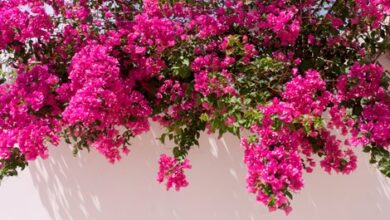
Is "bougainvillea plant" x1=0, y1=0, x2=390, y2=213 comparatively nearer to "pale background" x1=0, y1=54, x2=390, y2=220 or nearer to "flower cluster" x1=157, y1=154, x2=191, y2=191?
"flower cluster" x1=157, y1=154, x2=191, y2=191

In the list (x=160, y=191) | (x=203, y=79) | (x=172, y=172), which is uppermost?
(x=203, y=79)

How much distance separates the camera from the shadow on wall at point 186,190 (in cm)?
314

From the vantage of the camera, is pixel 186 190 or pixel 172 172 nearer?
pixel 172 172

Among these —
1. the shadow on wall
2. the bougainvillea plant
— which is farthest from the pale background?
the bougainvillea plant

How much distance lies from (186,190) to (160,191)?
0.59ft

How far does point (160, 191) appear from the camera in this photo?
325 centimetres

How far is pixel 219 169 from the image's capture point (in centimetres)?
322

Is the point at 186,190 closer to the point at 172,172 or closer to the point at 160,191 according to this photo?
the point at 160,191

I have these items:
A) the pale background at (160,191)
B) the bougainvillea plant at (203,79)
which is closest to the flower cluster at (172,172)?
the bougainvillea plant at (203,79)

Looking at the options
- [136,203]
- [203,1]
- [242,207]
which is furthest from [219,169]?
[203,1]

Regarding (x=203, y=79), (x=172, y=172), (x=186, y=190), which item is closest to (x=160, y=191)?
(x=186, y=190)

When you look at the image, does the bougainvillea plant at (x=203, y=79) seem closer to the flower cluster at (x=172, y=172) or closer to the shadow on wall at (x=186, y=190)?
the flower cluster at (x=172, y=172)

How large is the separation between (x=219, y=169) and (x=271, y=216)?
462 millimetres

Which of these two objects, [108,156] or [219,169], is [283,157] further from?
[108,156]
